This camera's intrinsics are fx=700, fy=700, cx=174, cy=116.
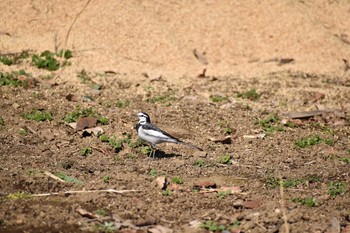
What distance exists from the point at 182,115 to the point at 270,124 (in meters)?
1.60

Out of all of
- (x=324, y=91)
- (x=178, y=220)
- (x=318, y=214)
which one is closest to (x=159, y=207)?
(x=178, y=220)

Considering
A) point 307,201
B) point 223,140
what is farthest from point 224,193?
point 223,140

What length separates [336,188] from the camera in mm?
9609

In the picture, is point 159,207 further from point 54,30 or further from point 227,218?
point 54,30

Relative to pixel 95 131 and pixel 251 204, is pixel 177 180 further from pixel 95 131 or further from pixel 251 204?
pixel 95 131

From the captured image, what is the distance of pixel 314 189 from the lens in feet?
31.6

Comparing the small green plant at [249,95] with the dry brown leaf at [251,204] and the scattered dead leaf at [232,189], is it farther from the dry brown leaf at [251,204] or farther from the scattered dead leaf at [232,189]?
the dry brown leaf at [251,204]

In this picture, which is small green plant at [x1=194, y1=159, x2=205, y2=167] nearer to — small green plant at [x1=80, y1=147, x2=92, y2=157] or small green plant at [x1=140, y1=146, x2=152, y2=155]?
small green plant at [x1=140, y1=146, x2=152, y2=155]

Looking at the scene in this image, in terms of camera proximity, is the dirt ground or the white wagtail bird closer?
the dirt ground

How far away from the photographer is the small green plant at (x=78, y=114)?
11.8 meters

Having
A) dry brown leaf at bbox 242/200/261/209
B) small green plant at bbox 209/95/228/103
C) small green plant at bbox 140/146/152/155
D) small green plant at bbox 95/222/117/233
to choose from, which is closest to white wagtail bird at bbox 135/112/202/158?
small green plant at bbox 140/146/152/155

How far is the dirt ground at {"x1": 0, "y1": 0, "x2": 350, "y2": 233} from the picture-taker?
8.48 metres

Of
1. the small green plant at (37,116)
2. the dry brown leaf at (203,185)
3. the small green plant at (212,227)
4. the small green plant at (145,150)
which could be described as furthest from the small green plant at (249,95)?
the small green plant at (212,227)

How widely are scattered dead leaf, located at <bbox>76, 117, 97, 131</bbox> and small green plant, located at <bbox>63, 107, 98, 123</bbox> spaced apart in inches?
7.6
